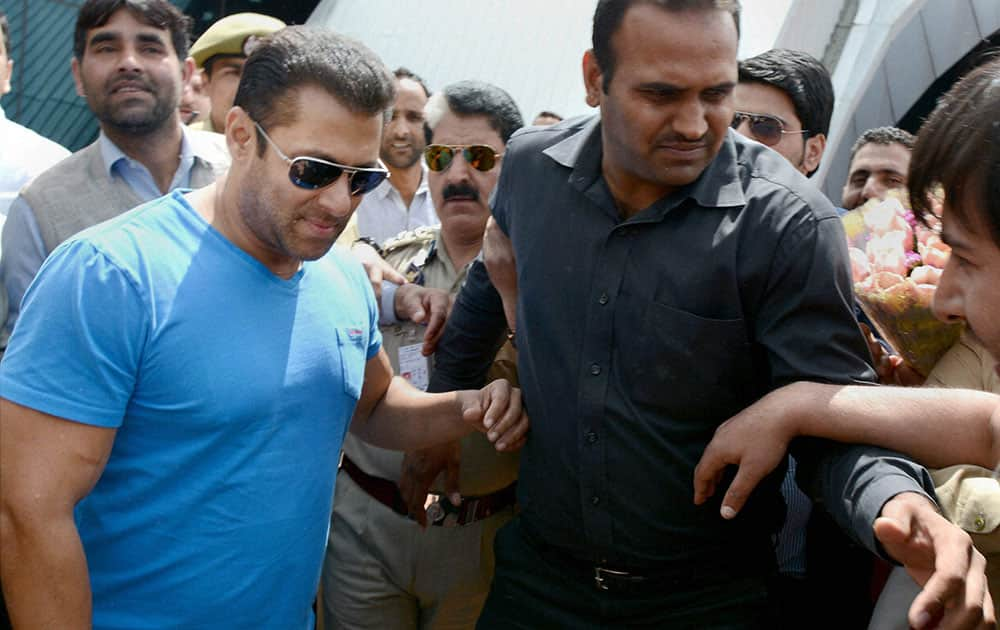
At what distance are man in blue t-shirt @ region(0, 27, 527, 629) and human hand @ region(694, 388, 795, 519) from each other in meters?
0.55

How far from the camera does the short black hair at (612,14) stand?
223 centimetres

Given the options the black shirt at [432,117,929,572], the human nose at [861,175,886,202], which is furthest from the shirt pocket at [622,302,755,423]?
the human nose at [861,175,886,202]

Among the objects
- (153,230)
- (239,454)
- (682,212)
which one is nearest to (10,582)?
(239,454)

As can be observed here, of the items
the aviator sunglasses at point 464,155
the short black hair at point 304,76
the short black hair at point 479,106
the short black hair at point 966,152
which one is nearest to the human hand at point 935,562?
the short black hair at point 966,152

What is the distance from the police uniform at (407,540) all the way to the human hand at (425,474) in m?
0.03

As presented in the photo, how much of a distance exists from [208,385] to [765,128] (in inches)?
84.0

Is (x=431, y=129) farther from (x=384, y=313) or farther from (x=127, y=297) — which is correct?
(x=127, y=297)

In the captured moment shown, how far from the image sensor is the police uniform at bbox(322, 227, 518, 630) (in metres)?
3.16

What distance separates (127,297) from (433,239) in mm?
1660

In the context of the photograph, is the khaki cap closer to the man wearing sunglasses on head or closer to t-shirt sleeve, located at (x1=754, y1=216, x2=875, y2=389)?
the man wearing sunglasses on head

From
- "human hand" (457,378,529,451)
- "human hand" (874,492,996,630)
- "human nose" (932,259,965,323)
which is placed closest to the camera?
"human hand" (874,492,996,630)

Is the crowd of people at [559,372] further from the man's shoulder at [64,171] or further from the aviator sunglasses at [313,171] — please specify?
the man's shoulder at [64,171]

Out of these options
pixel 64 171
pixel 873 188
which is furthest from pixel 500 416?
pixel 873 188

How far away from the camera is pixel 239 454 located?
2139 mm
